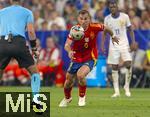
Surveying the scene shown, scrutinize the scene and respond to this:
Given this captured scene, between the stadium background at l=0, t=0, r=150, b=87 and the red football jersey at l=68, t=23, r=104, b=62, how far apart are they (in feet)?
28.2

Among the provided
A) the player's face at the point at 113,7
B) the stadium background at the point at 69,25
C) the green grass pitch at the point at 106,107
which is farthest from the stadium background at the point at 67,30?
the player's face at the point at 113,7

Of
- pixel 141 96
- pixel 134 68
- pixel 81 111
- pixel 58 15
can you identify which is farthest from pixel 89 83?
pixel 81 111

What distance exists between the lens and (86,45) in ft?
51.4

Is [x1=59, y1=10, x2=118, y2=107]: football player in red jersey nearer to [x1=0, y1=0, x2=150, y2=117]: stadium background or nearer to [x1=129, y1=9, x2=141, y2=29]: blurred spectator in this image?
[x1=0, y1=0, x2=150, y2=117]: stadium background

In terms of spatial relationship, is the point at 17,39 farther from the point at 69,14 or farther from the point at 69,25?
the point at 69,14

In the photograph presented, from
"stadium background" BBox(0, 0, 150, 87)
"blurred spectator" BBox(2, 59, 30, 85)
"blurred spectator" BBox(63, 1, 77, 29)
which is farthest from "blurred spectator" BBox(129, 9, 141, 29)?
"blurred spectator" BBox(2, 59, 30, 85)

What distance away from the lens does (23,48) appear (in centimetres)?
1374

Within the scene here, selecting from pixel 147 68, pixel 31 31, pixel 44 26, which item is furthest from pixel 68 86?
pixel 44 26

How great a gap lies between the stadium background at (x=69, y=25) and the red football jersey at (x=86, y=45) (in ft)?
28.2

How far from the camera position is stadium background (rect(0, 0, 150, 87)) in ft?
81.0

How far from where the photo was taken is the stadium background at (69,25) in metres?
24.7

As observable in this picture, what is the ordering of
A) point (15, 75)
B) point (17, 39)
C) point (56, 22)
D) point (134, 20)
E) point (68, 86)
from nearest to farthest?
point (17, 39)
point (68, 86)
point (134, 20)
point (15, 75)
point (56, 22)

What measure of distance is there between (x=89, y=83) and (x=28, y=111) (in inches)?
449

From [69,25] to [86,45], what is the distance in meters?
11.1
